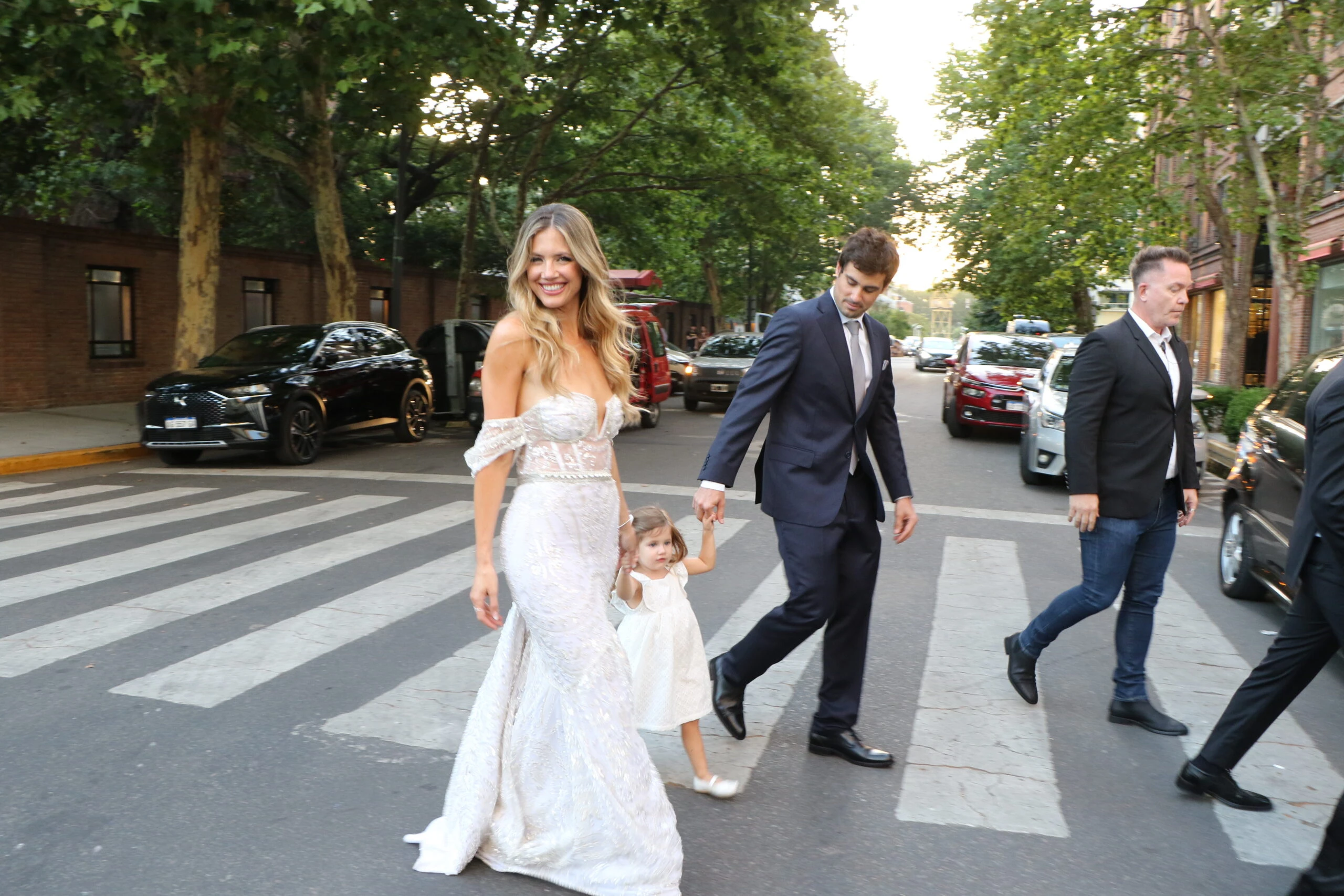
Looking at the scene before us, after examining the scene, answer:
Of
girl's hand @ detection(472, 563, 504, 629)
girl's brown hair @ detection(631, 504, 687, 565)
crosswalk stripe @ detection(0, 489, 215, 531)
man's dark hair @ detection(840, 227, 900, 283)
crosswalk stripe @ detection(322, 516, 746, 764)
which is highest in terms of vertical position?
man's dark hair @ detection(840, 227, 900, 283)

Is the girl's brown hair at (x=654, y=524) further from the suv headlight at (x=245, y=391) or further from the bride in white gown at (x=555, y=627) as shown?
the suv headlight at (x=245, y=391)

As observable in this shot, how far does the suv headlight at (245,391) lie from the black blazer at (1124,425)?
10.1 m

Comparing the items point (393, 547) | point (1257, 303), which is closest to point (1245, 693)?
point (393, 547)

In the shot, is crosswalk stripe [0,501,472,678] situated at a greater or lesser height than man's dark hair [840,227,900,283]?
lesser

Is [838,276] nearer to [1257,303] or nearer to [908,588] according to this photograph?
[908,588]

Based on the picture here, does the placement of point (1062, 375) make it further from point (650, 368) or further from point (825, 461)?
point (825, 461)

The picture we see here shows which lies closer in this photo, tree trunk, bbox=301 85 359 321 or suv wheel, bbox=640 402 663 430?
suv wheel, bbox=640 402 663 430

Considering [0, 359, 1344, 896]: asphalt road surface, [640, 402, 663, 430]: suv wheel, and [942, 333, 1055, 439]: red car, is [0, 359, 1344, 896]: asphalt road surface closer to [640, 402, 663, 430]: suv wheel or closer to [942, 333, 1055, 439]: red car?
[942, 333, 1055, 439]: red car

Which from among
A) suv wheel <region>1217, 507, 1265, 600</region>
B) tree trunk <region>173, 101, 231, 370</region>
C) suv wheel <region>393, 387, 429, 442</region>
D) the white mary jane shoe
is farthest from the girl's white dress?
tree trunk <region>173, 101, 231, 370</region>

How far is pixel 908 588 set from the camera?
7152 mm

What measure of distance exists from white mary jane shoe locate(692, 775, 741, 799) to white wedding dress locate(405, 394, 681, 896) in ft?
2.46

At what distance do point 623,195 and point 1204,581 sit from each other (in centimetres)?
2259

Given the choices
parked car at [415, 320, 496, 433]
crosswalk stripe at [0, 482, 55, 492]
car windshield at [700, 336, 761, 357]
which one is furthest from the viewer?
car windshield at [700, 336, 761, 357]

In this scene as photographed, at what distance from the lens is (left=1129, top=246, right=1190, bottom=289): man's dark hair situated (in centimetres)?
453
